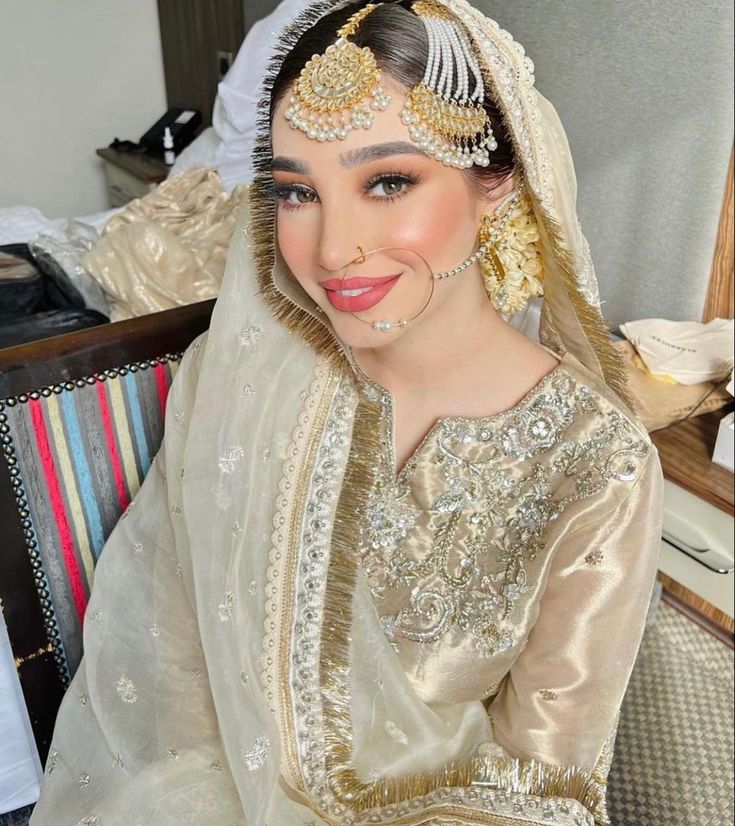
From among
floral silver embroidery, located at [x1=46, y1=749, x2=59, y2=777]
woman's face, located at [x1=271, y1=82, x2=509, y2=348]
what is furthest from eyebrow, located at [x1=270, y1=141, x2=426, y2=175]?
floral silver embroidery, located at [x1=46, y1=749, x2=59, y2=777]

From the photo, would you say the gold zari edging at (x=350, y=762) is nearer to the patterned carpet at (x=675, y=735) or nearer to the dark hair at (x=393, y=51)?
the dark hair at (x=393, y=51)

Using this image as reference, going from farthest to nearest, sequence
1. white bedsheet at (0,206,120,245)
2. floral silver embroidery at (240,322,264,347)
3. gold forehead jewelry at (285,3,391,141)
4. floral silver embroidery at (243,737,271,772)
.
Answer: white bedsheet at (0,206,120,245)
floral silver embroidery at (240,322,264,347)
floral silver embroidery at (243,737,271,772)
gold forehead jewelry at (285,3,391,141)

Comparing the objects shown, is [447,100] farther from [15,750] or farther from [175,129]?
[15,750]

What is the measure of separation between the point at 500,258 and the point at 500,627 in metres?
0.39

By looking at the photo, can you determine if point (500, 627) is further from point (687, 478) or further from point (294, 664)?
point (687, 478)

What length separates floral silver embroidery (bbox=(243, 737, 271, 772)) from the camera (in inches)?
30.4

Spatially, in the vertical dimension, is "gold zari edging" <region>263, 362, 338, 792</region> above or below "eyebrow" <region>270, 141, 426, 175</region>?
below

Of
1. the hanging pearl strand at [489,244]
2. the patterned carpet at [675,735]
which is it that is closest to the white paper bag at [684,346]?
the patterned carpet at [675,735]

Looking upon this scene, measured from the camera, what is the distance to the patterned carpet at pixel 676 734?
1220 mm

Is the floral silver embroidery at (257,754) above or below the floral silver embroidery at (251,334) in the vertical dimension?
below

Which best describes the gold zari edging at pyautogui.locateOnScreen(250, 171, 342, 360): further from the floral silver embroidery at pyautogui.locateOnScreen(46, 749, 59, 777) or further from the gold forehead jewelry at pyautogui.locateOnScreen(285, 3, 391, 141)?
the floral silver embroidery at pyautogui.locateOnScreen(46, 749, 59, 777)

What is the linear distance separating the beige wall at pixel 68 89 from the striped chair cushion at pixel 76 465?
36cm

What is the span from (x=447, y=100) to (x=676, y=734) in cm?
123

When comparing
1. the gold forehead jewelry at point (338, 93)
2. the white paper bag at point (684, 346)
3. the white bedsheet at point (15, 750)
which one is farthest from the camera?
the white paper bag at point (684, 346)
